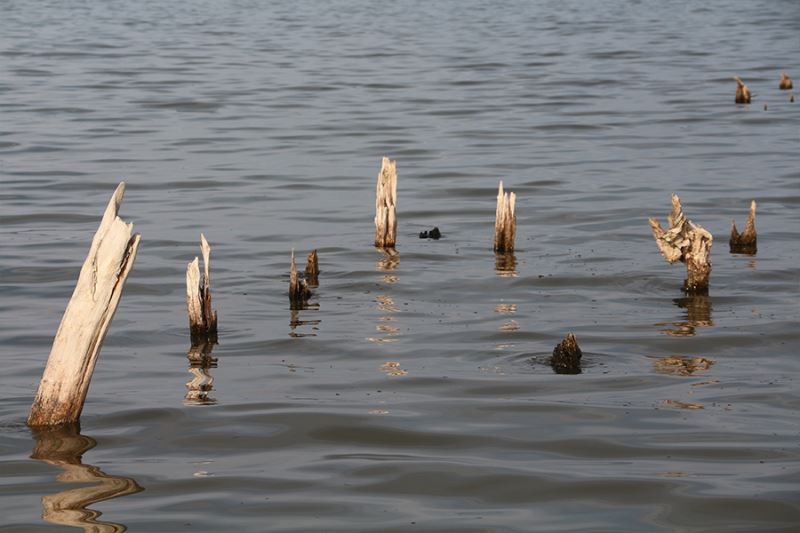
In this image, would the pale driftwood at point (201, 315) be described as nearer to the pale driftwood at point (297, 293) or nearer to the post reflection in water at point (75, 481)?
the pale driftwood at point (297, 293)

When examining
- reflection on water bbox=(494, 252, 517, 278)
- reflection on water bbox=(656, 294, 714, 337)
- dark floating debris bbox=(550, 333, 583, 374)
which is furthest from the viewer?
reflection on water bbox=(494, 252, 517, 278)

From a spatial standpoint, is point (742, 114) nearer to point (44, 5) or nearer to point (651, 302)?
point (651, 302)

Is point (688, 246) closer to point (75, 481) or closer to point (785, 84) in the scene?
point (75, 481)

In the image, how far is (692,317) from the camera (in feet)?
39.0

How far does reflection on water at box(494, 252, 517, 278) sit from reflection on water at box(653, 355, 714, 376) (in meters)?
3.23

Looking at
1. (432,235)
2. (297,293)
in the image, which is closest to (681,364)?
(297,293)

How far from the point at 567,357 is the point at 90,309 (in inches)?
141

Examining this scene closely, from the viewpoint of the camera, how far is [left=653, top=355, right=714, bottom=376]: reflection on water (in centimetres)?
1021

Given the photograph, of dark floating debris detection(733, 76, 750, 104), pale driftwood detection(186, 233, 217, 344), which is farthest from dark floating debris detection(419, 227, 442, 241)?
dark floating debris detection(733, 76, 750, 104)

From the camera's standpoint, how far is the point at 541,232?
15797mm

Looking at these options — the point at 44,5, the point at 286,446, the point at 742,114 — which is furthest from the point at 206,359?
the point at 44,5

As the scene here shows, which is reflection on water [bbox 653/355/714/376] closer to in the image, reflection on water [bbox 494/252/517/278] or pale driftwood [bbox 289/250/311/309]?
reflection on water [bbox 494/252/517/278]

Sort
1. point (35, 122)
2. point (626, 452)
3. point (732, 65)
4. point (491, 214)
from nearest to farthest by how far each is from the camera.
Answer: point (626, 452) < point (491, 214) < point (35, 122) < point (732, 65)

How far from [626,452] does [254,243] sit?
25.1 feet
